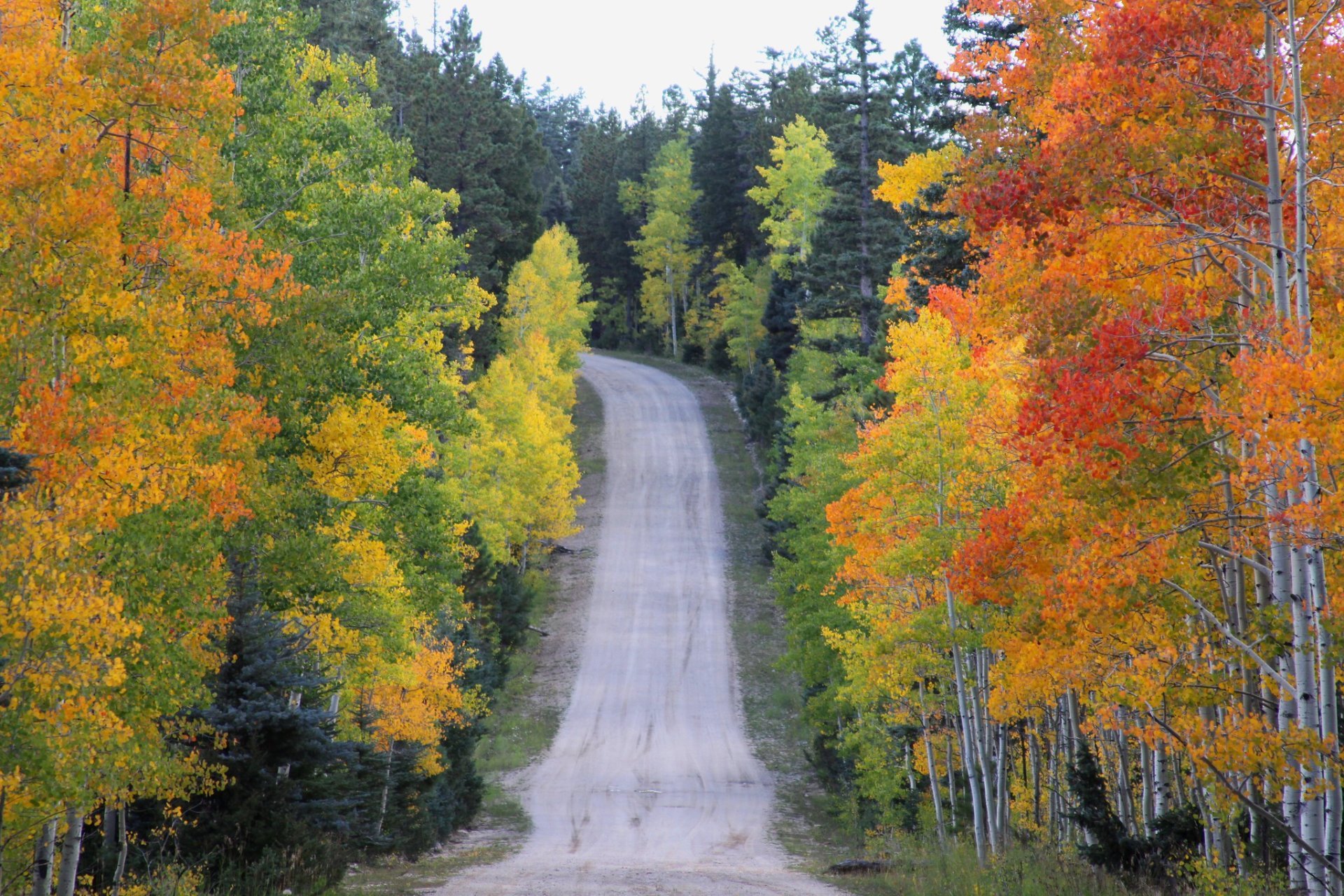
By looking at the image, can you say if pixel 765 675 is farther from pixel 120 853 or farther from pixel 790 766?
pixel 120 853

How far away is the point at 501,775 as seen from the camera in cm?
3359

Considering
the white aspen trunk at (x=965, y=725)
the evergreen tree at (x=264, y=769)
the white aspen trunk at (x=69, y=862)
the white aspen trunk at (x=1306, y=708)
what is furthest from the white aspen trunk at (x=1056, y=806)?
the white aspen trunk at (x=69, y=862)

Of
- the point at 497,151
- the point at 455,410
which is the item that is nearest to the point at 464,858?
the point at 455,410

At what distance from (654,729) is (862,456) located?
1896 cm

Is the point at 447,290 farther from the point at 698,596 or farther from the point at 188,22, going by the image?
the point at 698,596

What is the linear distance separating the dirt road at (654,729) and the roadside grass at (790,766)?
0.61 metres

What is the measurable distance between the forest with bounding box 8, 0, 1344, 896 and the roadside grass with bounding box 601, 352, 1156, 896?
103 cm

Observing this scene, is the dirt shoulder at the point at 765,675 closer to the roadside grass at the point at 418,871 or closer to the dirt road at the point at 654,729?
the dirt road at the point at 654,729

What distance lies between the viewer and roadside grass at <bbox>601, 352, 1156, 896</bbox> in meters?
14.3

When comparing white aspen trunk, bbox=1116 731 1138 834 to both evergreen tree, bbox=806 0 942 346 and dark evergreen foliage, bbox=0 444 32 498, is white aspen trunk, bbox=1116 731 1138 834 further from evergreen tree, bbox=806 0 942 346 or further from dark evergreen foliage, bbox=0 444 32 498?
evergreen tree, bbox=806 0 942 346

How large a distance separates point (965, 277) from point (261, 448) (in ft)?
40.6

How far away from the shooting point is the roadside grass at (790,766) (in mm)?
14328

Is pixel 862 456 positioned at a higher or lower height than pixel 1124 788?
higher

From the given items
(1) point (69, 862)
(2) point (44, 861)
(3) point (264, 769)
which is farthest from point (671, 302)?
(2) point (44, 861)
